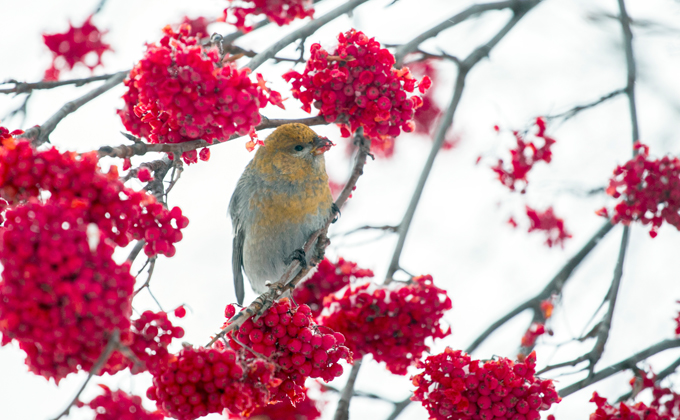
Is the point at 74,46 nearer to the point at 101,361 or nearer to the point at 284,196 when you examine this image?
the point at 284,196

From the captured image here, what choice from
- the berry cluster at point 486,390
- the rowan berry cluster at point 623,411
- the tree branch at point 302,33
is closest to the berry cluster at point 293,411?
the berry cluster at point 486,390

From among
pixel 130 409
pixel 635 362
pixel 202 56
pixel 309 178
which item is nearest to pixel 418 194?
pixel 309 178

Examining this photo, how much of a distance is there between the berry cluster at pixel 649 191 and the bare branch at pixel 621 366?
0.62 metres

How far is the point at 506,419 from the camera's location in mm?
2355

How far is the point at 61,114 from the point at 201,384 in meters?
1.16

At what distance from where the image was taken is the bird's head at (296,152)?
13.9ft

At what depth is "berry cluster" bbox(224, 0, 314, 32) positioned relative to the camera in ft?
8.33

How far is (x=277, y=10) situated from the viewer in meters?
2.55

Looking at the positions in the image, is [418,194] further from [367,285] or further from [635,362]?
[635,362]

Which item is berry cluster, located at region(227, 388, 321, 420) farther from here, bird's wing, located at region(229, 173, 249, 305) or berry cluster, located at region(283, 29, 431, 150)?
berry cluster, located at region(283, 29, 431, 150)

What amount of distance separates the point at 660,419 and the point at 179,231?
231 cm

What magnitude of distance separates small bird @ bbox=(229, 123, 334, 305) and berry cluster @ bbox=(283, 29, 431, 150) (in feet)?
5.12

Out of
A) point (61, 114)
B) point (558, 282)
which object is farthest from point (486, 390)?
point (558, 282)

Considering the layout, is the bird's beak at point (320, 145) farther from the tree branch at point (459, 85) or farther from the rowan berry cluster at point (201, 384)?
the rowan berry cluster at point (201, 384)
